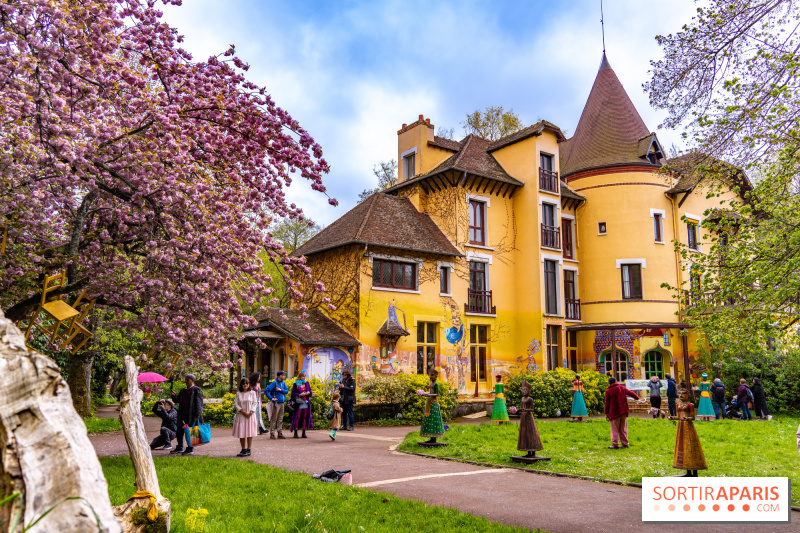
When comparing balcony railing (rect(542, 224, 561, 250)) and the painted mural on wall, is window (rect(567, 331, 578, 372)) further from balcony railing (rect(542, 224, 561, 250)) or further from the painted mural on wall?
the painted mural on wall

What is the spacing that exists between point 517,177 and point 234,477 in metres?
21.3

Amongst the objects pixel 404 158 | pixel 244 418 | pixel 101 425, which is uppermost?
pixel 404 158

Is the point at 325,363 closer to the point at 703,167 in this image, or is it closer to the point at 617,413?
the point at 617,413

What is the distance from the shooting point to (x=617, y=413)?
12.8 meters

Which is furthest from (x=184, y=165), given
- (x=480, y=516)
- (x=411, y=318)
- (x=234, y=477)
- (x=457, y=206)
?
(x=457, y=206)

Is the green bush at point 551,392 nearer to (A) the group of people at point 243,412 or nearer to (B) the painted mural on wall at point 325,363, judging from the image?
(B) the painted mural on wall at point 325,363

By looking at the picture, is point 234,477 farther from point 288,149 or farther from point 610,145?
point 610,145

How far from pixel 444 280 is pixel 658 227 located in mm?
11257

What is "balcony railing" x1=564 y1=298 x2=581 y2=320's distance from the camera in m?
28.1

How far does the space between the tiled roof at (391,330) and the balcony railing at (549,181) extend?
9.73 metres

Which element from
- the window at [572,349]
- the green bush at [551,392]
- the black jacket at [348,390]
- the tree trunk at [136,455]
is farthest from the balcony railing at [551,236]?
the tree trunk at [136,455]

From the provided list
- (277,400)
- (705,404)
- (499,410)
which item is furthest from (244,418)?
(705,404)

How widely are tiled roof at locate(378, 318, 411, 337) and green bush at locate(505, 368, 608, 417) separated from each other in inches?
181

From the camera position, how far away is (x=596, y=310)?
2800 cm
